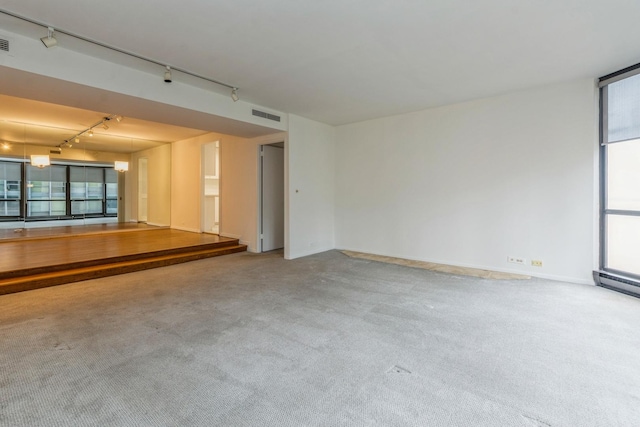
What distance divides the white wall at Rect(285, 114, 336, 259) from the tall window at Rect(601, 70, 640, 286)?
4429 millimetres

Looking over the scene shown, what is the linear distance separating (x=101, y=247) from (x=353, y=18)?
570 cm

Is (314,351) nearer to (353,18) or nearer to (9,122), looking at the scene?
(353,18)

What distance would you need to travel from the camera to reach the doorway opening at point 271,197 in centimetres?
633

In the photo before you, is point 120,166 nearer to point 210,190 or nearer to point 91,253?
point 210,190

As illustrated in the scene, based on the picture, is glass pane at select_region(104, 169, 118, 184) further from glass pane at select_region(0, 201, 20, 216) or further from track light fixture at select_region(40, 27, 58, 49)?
track light fixture at select_region(40, 27, 58, 49)

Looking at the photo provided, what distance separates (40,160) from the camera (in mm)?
6816

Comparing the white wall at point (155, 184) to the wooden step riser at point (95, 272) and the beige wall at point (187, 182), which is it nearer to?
the beige wall at point (187, 182)

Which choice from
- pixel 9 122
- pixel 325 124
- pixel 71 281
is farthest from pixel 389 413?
pixel 9 122

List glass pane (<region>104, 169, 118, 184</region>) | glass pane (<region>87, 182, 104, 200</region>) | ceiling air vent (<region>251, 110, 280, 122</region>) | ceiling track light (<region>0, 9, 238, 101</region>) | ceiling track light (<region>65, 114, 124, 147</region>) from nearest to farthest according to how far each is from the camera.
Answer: ceiling track light (<region>0, 9, 238, 101</region>)
ceiling air vent (<region>251, 110, 280, 122</region>)
ceiling track light (<region>65, 114, 124, 147</region>)
glass pane (<region>87, 182, 104, 200</region>)
glass pane (<region>104, 169, 118, 184</region>)

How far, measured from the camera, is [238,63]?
3480 mm

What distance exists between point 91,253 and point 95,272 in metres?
0.85

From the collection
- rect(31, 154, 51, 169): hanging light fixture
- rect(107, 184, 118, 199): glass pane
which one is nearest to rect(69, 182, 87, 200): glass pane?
rect(107, 184, 118, 199): glass pane

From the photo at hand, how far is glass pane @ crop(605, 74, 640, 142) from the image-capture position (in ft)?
11.7

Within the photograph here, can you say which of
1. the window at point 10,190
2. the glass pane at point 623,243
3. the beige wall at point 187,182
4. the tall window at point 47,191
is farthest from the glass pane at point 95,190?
the glass pane at point 623,243
